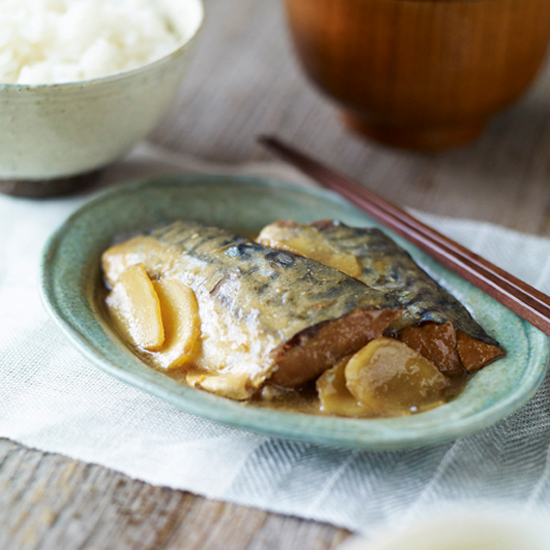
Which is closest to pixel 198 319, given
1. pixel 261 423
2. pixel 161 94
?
pixel 261 423

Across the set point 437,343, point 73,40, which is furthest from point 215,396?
point 73,40

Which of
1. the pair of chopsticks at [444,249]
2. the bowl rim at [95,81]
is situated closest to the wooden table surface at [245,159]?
the pair of chopsticks at [444,249]

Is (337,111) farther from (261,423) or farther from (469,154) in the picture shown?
(261,423)

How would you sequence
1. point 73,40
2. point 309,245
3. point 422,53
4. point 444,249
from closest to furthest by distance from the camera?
point 309,245, point 444,249, point 73,40, point 422,53

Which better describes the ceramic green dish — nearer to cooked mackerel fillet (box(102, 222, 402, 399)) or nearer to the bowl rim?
cooked mackerel fillet (box(102, 222, 402, 399))

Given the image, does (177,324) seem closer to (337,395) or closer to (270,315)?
(270,315)
